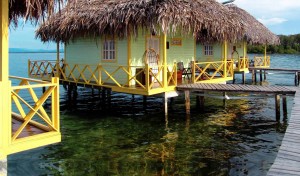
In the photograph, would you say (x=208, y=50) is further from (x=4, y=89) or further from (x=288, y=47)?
(x=288, y=47)

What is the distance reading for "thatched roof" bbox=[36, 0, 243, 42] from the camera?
1101cm

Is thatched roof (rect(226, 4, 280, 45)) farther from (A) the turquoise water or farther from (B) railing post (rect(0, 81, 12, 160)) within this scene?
(B) railing post (rect(0, 81, 12, 160))

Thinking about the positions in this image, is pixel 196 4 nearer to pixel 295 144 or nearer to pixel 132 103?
pixel 132 103

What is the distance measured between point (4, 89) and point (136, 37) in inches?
321

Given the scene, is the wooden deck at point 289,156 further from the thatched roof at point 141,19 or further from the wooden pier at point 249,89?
the thatched roof at point 141,19

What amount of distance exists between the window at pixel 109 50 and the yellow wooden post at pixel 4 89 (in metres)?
8.24

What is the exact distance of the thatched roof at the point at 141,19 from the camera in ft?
36.1

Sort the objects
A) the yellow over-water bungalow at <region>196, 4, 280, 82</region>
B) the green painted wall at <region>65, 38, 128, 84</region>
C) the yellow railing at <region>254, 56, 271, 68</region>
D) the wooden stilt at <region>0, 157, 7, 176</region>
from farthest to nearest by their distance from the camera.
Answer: the yellow railing at <region>254, 56, 271, 68</region>
the yellow over-water bungalow at <region>196, 4, 280, 82</region>
the green painted wall at <region>65, 38, 128, 84</region>
the wooden stilt at <region>0, 157, 7, 176</region>

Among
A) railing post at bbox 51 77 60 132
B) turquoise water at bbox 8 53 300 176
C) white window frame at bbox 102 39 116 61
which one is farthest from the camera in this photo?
white window frame at bbox 102 39 116 61

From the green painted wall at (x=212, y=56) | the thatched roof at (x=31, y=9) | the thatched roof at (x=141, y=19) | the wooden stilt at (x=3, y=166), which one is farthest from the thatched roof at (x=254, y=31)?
the wooden stilt at (x=3, y=166)

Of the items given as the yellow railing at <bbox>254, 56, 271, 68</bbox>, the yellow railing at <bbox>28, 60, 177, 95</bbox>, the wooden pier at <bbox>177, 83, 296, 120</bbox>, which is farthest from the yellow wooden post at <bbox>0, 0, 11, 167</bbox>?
the yellow railing at <bbox>254, 56, 271, 68</bbox>

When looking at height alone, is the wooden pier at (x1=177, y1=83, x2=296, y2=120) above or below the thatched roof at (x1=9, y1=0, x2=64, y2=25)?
below

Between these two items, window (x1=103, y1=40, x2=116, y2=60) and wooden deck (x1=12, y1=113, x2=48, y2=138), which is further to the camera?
window (x1=103, y1=40, x2=116, y2=60)

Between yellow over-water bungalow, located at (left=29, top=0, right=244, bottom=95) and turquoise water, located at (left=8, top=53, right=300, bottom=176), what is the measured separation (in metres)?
1.34
